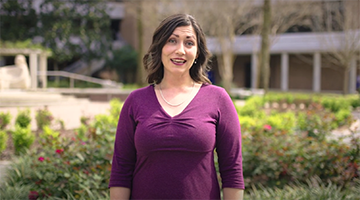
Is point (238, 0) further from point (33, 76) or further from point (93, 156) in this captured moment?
point (93, 156)

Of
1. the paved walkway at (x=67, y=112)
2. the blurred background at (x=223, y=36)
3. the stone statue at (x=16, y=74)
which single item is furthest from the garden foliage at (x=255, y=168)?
the blurred background at (x=223, y=36)

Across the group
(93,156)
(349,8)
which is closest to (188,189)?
(93,156)

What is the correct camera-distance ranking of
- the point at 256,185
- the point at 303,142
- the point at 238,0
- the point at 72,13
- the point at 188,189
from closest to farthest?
the point at 188,189
the point at 256,185
the point at 303,142
the point at 238,0
the point at 72,13

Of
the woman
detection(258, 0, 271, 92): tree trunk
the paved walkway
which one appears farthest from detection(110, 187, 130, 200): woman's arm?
detection(258, 0, 271, 92): tree trunk

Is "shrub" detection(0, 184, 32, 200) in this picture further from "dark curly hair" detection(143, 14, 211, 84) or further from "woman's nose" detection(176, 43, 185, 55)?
"woman's nose" detection(176, 43, 185, 55)

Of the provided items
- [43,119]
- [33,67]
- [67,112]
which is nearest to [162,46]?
[43,119]

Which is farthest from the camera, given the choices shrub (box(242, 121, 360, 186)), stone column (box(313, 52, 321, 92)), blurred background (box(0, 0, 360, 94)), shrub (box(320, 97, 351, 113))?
stone column (box(313, 52, 321, 92))

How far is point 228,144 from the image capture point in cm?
222

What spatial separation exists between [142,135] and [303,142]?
14.3ft

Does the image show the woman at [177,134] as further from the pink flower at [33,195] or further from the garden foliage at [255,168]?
the pink flower at [33,195]

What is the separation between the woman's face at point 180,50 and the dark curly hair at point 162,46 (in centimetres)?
3

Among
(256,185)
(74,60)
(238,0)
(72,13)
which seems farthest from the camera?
(74,60)

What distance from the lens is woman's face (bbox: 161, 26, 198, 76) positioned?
225cm

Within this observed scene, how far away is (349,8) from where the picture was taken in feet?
68.1
